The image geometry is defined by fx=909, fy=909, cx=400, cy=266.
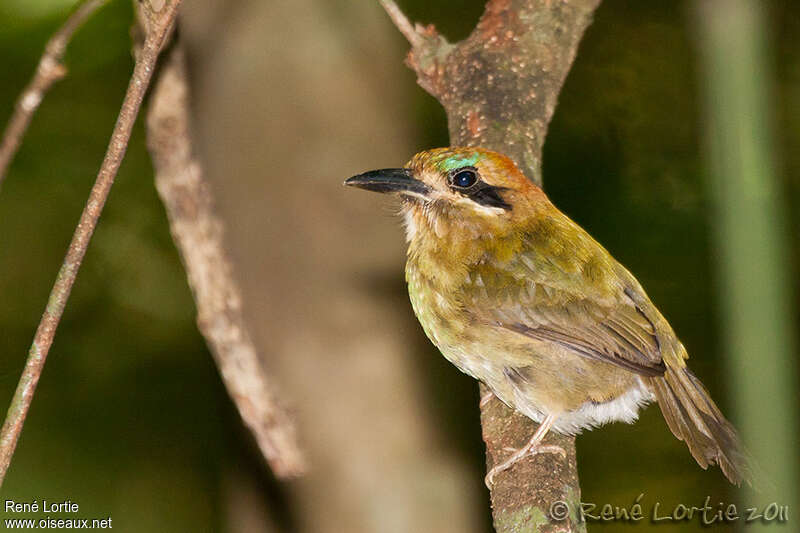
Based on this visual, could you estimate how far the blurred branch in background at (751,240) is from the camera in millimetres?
1535

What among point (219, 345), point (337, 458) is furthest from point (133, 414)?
point (219, 345)

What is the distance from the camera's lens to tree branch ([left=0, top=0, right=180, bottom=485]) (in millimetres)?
1998

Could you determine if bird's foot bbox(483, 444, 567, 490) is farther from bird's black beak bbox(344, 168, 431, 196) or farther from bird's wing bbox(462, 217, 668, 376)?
bird's black beak bbox(344, 168, 431, 196)

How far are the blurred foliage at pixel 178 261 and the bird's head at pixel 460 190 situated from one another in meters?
1.95

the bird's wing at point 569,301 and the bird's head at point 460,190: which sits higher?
the bird's head at point 460,190

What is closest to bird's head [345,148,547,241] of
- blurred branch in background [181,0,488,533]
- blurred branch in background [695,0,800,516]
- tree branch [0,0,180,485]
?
tree branch [0,0,180,485]

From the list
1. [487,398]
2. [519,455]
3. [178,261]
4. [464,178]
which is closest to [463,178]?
[464,178]

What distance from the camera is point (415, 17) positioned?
5.70 metres

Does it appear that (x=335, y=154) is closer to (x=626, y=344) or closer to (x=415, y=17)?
(x=415, y=17)

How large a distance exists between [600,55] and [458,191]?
2.73m

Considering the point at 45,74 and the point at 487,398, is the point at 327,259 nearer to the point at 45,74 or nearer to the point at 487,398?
the point at 487,398

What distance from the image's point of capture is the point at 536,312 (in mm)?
2996

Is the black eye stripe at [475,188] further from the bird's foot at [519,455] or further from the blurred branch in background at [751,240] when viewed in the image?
the blurred branch in background at [751,240]

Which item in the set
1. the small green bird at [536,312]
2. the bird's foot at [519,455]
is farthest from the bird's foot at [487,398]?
the bird's foot at [519,455]
